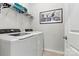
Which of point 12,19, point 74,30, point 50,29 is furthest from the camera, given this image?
point 50,29

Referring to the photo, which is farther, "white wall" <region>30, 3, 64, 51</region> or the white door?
"white wall" <region>30, 3, 64, 51</region>

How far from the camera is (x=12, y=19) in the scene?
224 centimetres

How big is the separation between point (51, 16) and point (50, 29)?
42 centimetres

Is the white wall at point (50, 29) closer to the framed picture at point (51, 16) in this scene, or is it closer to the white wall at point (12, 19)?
the framed picture at point (51, 16)

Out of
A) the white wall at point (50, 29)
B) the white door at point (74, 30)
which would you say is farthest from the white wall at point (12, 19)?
the white door at point (74, 30)

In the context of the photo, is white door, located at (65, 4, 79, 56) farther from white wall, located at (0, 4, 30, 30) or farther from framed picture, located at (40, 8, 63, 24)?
framed picture, located at (40, 8, 63, 24)

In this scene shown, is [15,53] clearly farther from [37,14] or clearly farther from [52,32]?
[37,14]

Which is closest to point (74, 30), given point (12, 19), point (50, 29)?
point (12, 19)

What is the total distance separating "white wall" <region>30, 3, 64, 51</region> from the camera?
2.98m

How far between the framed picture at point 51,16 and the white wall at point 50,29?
0.33 feet

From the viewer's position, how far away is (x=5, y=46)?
1021mm

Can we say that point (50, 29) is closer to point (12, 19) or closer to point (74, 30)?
point (12, 19)

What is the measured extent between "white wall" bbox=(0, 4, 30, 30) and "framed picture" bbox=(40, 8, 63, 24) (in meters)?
0.66

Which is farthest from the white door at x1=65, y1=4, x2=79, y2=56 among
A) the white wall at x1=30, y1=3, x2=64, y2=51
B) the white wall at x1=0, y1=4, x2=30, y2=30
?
the white wall at x1=30, y1=3, x2=64, y2=51
